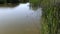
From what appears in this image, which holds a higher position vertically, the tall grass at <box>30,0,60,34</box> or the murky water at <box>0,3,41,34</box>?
the tall grass at <box>30,0,60,34</box>

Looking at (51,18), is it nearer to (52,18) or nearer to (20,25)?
(52,18)

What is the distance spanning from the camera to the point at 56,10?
1.56 m

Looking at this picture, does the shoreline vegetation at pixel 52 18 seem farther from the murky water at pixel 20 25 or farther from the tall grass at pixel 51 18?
the murky water at pixel 20 25

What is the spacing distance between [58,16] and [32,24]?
5.56 feet

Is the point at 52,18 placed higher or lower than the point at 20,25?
higher

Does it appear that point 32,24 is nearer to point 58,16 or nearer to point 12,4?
point 58,16

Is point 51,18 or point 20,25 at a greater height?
point 51,18

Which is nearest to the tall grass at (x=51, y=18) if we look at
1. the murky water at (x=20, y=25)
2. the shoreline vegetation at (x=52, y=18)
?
the shoreline vegetation at (x=52, y=18)

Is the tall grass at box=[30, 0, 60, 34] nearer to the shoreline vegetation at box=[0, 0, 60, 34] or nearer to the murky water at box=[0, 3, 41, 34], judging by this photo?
the shoreline vegetation at box=[0, 0, 60, 34]

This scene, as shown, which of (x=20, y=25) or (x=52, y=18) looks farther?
(x=20, y=25)

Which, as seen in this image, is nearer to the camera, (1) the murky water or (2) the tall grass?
(2) the tall grass

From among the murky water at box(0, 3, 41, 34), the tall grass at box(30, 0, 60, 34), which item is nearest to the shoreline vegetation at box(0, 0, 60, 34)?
the tall grass at box(30, 0, 60, 34)

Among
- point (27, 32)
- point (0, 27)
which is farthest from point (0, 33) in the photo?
point (27, 32)

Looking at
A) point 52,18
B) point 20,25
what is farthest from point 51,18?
point 20,25
